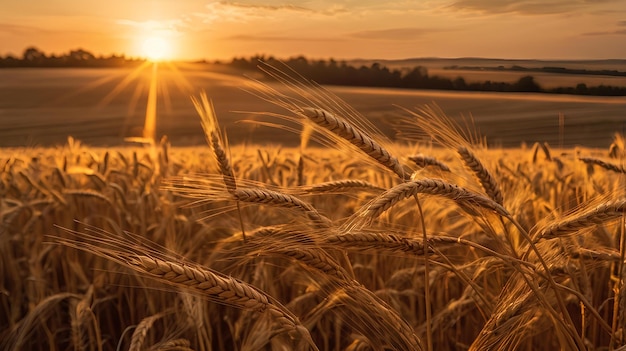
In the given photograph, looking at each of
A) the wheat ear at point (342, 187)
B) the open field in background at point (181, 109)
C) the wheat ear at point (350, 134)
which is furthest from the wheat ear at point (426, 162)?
the open field in background at point (181, 109)

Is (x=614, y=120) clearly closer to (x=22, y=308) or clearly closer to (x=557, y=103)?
(x=557, y=103)

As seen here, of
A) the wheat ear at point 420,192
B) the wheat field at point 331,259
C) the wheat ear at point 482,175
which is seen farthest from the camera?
the wheat ear at point 482,175

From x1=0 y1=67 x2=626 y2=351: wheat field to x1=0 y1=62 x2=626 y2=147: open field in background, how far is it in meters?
22.2

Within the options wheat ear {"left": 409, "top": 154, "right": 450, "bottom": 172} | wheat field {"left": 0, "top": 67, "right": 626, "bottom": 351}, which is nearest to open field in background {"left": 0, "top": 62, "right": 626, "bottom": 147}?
wheat field {"left": 0, "top": 67, "right": 626, "bottom": 351}

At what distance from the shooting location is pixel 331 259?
56.7 inches

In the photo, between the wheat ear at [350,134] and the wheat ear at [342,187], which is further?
the wheat ear at [342,187]

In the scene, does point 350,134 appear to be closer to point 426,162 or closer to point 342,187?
point 342,187

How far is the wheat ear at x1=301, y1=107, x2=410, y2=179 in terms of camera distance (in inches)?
54.6

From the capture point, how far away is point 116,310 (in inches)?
116

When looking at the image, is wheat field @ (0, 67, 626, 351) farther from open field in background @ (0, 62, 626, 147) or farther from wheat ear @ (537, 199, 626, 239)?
open field in background @ (0, 62, 626, 147)

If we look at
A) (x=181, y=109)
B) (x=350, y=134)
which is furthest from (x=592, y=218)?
(x=181, y=109)

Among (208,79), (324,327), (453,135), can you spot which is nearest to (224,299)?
(453,135)

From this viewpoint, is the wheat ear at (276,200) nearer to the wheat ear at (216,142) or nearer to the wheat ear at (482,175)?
the wheat ear at (216,142)

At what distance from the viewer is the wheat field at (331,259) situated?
134 centimetres
